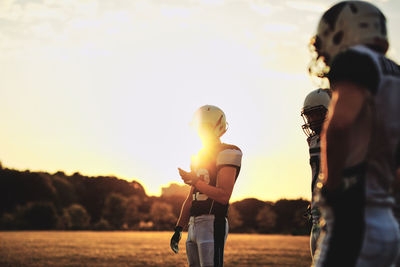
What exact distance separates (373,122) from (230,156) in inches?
121

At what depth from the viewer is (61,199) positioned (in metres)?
68.1

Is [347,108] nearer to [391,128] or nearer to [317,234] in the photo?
[391,128]

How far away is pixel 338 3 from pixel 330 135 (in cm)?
93

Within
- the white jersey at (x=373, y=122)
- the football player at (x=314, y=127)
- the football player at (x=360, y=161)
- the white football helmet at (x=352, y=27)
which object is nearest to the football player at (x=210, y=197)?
the football player at (x=314, y=127)

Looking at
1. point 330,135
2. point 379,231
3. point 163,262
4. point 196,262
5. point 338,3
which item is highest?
point 338,3

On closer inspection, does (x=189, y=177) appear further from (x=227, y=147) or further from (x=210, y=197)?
(x=227, y=147)

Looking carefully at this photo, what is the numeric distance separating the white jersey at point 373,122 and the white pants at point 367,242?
0.09 m

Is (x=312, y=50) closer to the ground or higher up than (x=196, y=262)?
higher up

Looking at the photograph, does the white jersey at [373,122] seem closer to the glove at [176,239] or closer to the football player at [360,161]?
the football player at [360,161]

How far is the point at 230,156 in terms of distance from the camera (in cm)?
549

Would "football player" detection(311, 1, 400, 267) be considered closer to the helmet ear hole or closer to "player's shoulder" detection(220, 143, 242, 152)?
the helmet ear hole

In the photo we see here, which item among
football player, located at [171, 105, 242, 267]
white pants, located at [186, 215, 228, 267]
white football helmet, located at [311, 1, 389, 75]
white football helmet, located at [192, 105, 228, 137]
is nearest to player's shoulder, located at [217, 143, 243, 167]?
football player, located at [171, 105, 242, 267]

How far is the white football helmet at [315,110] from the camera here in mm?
5984

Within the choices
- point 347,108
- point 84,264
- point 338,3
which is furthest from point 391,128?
point 84,264
